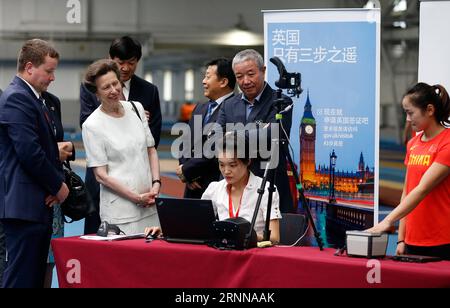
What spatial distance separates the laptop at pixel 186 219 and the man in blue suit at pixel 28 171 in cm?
61

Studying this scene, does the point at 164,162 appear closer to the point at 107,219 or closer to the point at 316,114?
the point at 316,114

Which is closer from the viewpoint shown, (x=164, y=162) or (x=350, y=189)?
(x=350, y=189)

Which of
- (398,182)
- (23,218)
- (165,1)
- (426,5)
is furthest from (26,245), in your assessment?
(165,1)

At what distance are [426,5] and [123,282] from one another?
2.40 m

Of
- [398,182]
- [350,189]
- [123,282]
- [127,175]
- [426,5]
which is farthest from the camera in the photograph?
[398,182]

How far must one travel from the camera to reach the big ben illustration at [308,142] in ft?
16.2

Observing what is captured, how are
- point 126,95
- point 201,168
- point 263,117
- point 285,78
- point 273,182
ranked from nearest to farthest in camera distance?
point 273,182, point 285,78, point 263,117, point 201,168, point 126,95

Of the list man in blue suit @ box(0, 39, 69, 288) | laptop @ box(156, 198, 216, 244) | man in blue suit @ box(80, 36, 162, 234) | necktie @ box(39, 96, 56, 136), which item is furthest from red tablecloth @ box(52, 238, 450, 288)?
man in blue suit @ box(80, 36, 162, 234)

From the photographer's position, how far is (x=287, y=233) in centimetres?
379

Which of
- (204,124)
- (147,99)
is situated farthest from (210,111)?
(147,99)

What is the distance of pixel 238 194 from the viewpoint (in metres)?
3.67

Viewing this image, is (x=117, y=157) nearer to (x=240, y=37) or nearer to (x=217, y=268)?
(x=217, y=268)

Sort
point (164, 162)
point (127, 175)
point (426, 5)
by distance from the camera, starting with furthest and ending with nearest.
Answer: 1. point (164, 162)
2. point (426, 5)
3. point (127, 175)

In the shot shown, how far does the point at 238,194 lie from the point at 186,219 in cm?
35
